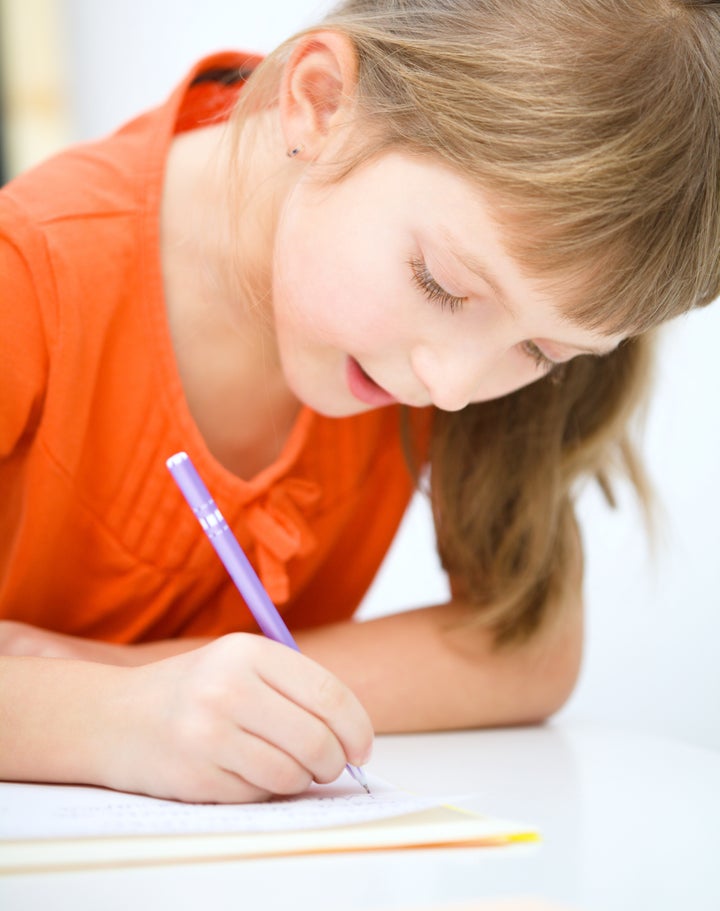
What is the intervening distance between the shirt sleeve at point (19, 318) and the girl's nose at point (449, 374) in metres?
0.23

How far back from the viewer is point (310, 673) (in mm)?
500

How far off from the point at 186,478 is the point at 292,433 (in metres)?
0.21

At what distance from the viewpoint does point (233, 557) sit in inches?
22.4

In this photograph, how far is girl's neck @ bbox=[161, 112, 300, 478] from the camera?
710mm

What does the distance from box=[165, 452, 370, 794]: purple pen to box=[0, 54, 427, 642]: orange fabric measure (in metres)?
0.14

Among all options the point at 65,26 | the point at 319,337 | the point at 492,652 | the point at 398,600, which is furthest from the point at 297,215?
the point at 65,26

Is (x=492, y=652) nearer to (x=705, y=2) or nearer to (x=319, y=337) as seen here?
(x=319, y=337)

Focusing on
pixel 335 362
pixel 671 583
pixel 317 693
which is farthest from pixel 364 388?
pixel 671 583

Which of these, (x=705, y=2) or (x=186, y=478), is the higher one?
(x=705, y=2)

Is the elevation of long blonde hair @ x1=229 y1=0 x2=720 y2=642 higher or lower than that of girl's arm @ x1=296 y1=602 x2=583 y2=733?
higher

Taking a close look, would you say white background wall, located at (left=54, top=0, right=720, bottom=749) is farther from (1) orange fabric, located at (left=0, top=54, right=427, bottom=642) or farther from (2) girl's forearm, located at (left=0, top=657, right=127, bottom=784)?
(2) girl's forearm, located at (left=0, top=657, right=127, bottom=784)

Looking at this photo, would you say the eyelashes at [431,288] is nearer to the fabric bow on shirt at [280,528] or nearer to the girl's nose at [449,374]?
the girl's nose at [449,374]

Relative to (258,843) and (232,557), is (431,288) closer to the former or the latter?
(232,557)

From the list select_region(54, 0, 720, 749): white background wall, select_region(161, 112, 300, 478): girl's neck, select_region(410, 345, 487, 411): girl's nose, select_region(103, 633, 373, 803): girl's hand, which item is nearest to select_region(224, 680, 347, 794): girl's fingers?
select_region(103, 633, 373, 803): girl's hand
